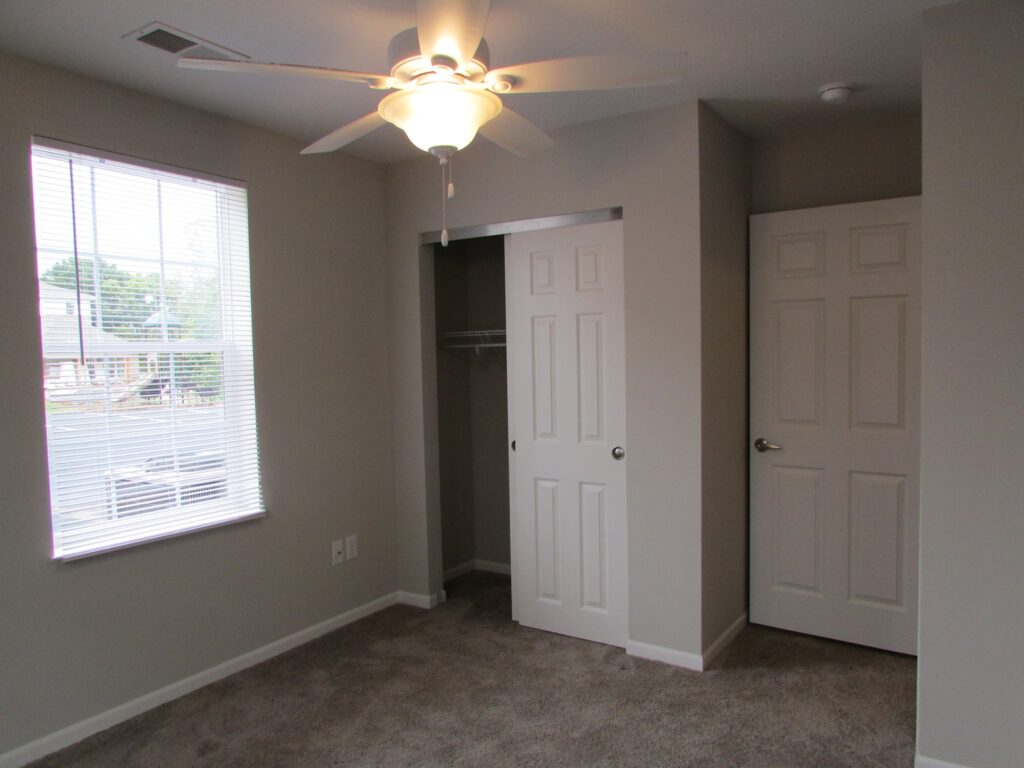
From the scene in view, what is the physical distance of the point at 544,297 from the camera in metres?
3.57

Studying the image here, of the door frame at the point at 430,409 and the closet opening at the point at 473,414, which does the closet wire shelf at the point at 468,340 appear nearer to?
the closet opening at the point at 473,414

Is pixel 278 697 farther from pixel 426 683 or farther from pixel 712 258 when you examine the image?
pixel 712 258

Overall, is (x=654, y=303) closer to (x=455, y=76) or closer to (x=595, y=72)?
(x=595, y=72)

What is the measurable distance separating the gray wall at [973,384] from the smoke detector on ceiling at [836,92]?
65cm

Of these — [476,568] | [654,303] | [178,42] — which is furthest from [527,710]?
[178,42]

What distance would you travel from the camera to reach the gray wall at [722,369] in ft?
10.3

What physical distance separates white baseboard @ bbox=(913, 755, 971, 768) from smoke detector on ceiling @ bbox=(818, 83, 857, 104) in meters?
2.52

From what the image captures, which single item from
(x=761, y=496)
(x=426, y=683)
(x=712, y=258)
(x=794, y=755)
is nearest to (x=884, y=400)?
(x=761, y=496)

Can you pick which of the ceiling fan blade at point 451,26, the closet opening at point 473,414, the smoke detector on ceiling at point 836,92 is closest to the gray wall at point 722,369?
the smoke detector on ceiling at point 836,92

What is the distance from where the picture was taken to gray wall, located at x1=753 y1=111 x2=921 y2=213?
3344mm

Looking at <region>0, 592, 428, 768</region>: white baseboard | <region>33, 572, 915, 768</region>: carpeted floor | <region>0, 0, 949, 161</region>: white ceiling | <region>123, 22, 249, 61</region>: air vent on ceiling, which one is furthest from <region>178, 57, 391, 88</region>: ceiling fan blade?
<region>0, 592, 428, 768</region>: white baseboard

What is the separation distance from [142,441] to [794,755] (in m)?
2.74

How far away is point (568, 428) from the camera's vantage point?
356 centimetres

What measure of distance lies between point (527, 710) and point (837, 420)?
1.97 meters
